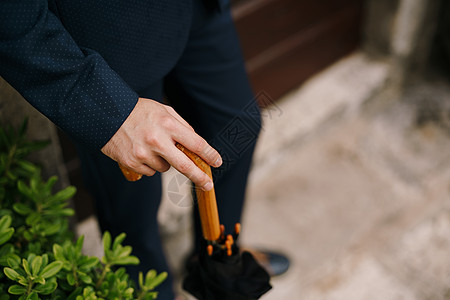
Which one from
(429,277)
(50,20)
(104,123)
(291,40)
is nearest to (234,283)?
(104,123)

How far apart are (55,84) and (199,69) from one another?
0.46 meters

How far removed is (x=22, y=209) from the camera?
1.01 meters

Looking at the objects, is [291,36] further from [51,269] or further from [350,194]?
[51,269]

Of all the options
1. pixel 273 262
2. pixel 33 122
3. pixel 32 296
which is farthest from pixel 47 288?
pixel 273 262

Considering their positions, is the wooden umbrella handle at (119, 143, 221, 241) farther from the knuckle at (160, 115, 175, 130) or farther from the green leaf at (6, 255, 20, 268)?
the green leaf at (6, 255, 20, 268)

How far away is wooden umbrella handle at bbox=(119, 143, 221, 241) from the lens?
33.4 inches

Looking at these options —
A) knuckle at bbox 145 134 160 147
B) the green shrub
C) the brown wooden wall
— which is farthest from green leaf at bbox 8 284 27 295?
the brown wooden wall

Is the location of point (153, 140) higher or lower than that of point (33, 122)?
higher

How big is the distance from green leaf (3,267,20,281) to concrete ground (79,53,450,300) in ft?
2.75

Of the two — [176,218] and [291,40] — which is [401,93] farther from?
[176,218]

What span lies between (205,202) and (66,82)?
13.6 inches

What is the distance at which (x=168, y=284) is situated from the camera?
153 cm

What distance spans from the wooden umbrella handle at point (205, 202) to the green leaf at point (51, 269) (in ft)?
0.65

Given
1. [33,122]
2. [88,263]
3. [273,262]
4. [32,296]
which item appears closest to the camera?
[32,296]
